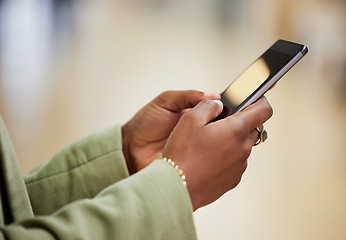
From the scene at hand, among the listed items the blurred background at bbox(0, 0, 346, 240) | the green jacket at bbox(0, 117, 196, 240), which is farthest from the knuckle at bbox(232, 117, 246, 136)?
the blurred background at bbox(0, 0, 346, 240)

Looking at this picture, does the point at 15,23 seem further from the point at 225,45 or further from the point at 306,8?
the point at 306,8

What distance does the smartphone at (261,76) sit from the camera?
0.72m

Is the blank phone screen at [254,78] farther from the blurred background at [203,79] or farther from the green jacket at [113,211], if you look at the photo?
the blurred background at [203,79]

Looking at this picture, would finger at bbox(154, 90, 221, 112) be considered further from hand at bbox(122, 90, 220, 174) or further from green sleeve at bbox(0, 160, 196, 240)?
green sleeve at bbox(0, 160, 196, 240)

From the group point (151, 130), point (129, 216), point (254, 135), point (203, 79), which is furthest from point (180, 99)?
point (203, 79)

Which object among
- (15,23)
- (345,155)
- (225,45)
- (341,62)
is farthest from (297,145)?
(15,23)

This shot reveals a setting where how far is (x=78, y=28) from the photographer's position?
2.26 m

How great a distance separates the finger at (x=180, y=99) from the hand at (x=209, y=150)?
0.11 metres

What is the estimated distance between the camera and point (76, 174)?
29.9 inches

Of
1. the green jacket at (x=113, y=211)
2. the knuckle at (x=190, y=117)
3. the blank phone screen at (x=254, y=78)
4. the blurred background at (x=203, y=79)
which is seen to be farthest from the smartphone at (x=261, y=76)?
the blurred background at (x=203, y=79)

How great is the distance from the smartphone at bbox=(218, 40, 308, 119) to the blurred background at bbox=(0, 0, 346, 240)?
0.59 meters

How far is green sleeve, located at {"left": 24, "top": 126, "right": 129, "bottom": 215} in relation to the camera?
75 centimetres

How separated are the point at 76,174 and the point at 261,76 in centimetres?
30

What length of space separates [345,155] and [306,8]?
2.82 feet
